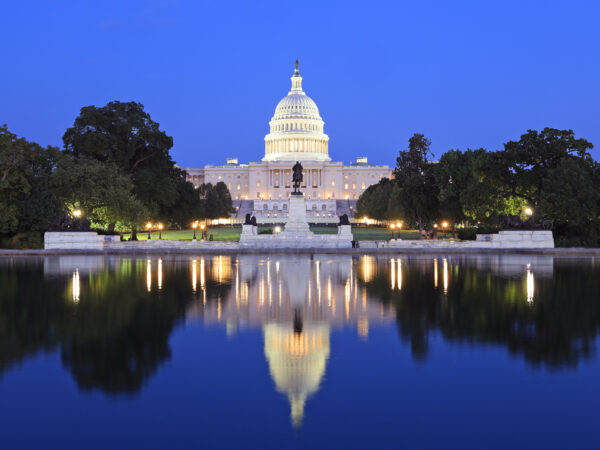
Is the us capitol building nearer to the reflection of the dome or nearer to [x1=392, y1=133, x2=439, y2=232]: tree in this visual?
[x1=392, y1=133, x2=439, y2=232]: tree

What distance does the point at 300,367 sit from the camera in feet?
35.3

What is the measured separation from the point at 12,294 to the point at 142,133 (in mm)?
39829

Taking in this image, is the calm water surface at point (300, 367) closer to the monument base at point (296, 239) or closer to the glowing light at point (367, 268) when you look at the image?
the glowing light at point (367, 268)

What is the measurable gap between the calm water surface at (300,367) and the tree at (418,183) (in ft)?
114

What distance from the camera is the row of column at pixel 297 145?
567 ft

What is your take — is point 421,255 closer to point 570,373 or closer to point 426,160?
point 426,160

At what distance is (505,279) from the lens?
23953 mm

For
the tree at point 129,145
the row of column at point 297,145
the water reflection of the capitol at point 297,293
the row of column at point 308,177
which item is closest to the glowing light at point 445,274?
the water reflection of the capitol at point 297,293

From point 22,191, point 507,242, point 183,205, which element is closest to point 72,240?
point 22,191

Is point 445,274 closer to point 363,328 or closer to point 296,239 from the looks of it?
point 363,328

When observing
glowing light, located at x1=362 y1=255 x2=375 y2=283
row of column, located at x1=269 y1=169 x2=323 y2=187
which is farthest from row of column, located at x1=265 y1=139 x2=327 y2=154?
glowing light, located at x1=362 y1=255 x2=375 y2=283

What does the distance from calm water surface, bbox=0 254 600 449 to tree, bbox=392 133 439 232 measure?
114ft

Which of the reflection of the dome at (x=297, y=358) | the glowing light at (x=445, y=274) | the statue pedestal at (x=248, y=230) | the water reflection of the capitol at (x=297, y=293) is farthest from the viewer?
the statue pedestal at (x=248, y=230)

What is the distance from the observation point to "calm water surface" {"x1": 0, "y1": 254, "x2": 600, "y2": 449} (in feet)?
25.9
